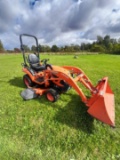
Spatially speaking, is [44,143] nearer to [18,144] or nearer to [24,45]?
[18,144]

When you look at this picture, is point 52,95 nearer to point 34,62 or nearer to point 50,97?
point 50,97

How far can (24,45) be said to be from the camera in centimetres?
596

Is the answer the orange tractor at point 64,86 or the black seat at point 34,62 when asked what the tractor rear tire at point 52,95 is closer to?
the orange tractor at point 64,86

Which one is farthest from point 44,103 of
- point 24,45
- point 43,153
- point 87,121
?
→ point 24,45

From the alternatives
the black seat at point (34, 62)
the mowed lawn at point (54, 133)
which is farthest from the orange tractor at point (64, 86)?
the mowed lawn at point (54, 133)

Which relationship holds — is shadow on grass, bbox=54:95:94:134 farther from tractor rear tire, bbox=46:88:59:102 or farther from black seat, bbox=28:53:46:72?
black seat, bbox=28:53:46:72

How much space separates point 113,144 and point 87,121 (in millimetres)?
785

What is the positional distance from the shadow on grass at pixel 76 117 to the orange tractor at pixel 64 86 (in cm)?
39

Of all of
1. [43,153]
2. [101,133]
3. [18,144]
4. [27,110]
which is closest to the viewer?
[43,153]

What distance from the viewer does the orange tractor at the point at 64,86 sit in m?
3.09

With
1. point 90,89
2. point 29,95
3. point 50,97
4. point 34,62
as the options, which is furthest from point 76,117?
point 34,62

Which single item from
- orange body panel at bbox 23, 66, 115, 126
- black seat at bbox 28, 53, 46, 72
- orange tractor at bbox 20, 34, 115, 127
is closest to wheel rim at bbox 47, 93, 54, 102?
orange tractor at bbox 20, 34, 115, 127

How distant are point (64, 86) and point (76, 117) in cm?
118

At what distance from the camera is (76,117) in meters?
3.73
